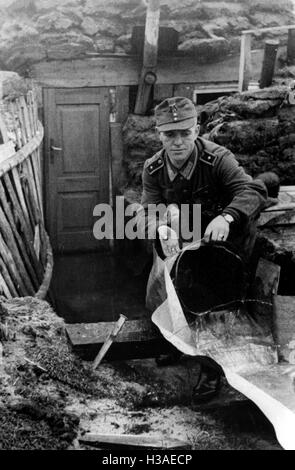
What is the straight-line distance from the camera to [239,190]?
4656 mm

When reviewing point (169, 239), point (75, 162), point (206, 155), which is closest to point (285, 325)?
point (169, 239)

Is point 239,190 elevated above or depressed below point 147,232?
above

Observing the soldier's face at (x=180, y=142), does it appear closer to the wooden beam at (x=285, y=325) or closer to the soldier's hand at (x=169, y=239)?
the soldier's hand at (x=169, y=239)

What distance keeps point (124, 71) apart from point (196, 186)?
5.69 meters

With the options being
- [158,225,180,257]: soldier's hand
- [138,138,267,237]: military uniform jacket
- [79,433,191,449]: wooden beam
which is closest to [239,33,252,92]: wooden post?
[138,138,267,237]: military uniform jacket

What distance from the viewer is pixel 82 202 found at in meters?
10.7

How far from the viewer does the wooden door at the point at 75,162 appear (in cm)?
998

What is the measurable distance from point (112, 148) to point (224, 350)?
6906 millimetres

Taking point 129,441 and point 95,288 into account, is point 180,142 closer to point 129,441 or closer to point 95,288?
point 129,441

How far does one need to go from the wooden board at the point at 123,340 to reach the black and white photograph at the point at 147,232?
1 cm

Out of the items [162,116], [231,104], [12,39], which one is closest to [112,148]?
[12,39]

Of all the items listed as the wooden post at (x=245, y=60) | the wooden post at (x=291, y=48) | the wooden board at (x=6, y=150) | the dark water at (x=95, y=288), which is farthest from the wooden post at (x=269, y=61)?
the dark water at (x=95, y=288)
